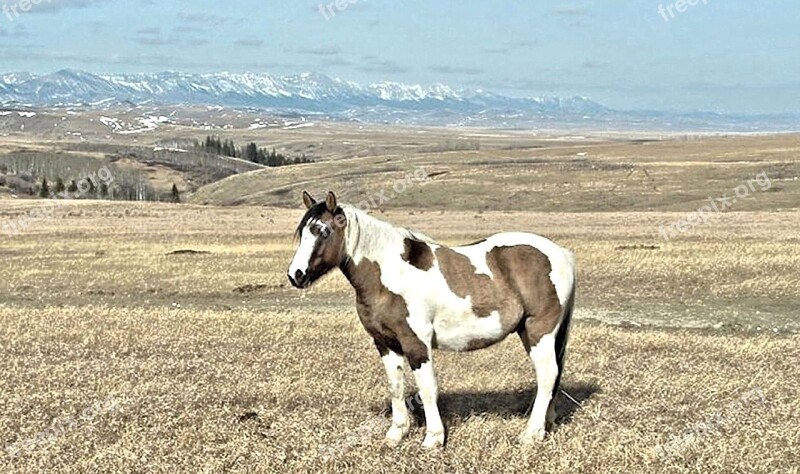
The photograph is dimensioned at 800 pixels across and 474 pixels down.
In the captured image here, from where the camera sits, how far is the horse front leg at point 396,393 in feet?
32.1

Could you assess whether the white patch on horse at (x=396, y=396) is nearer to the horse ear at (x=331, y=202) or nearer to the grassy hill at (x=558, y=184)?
the horse ear at (x=331, y=202)

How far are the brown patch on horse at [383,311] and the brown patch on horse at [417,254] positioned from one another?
390 mm

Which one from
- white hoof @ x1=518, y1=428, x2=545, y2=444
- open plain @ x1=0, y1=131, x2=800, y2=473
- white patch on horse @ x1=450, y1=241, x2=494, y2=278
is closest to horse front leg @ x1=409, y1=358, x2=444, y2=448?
open plain @ x1=0, y1=131, x2=800, y2=473

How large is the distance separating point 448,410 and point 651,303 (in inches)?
545

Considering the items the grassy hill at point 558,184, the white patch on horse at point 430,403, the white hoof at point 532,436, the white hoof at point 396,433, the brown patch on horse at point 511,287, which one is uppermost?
the brown patch on horse at point 511,287

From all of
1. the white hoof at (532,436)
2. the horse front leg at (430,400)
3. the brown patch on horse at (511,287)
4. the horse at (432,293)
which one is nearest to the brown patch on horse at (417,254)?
the horse at (432,293)

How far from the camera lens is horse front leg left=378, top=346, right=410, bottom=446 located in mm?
9789

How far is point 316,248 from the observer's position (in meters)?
9.16

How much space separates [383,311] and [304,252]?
1171mm

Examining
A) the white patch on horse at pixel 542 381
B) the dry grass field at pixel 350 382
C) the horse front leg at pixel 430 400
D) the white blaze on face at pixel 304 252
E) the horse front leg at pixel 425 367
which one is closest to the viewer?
the white blaze on face at pixel 304 252

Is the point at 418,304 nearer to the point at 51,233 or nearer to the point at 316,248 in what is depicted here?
the point at 316,248

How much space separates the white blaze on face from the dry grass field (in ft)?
6.89

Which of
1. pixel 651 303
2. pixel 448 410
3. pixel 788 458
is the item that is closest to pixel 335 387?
pixel 448 410

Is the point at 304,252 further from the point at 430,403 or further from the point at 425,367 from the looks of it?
the point at 430,403
